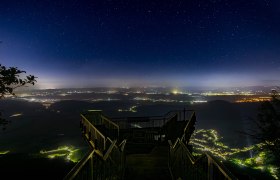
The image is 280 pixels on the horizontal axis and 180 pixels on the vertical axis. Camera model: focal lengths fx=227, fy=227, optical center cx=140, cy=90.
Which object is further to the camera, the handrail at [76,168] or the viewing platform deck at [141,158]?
the viewing platform deck at [141,158]

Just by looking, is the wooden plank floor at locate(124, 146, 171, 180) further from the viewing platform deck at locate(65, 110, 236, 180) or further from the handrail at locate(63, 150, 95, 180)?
the handrail at locate(63, 150, 95, 180)

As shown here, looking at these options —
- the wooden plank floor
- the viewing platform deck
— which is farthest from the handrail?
the wooden plank floor

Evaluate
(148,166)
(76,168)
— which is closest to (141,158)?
(148,166)

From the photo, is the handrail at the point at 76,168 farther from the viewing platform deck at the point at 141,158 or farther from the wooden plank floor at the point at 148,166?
the wooden plank floor at the point at 148,166

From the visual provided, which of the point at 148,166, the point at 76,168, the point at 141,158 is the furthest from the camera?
the point at 141,158

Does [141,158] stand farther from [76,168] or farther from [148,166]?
[76,168]

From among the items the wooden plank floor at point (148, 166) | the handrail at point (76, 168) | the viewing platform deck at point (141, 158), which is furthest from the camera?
the wooden plank floor at point (148, 166)

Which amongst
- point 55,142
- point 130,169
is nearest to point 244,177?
point 130,169

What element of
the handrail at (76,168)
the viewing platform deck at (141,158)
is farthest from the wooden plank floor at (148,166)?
the handrail at (76,168)


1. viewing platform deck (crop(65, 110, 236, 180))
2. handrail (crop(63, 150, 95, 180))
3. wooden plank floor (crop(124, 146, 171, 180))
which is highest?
handrail (crop(63, 150, 95, 180))

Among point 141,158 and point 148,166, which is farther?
point 141,158

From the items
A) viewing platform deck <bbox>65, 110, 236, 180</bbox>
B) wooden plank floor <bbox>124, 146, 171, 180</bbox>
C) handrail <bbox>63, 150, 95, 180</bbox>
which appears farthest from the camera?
wooden plank floor <bbox>124, 146, 171, 180</bbox>

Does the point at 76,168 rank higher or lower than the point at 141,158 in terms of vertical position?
higher
